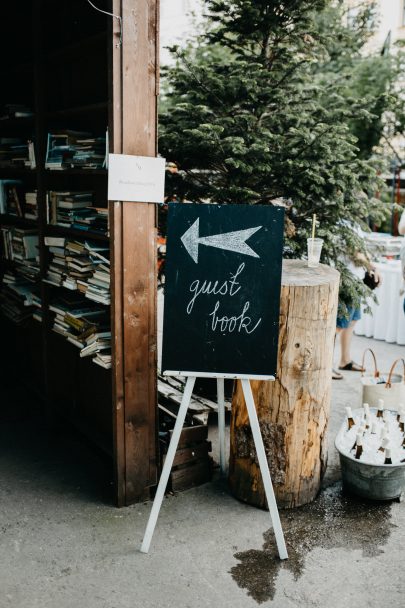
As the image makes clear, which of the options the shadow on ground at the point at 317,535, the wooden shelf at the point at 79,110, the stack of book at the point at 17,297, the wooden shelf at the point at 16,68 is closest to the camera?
the shadow on ground at the point at 317,535

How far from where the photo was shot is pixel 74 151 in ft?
12.5

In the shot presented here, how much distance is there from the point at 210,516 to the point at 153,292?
1.36m

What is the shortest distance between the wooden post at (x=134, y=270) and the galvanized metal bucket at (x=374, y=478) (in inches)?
48.1

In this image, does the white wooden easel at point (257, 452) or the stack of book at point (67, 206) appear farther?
the stack of book at point (67, 206)

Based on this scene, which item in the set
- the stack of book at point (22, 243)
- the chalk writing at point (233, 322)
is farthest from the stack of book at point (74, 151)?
the chalk writing at point (233, 322)

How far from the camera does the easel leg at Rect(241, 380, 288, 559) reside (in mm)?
2854

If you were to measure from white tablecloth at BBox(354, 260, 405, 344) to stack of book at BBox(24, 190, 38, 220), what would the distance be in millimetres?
4276

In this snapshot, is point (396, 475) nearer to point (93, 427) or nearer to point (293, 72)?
point (93, 427)

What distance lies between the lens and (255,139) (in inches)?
170

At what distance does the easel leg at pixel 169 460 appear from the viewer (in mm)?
2863

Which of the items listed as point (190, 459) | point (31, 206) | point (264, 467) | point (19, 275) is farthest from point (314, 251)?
point (19, 275)

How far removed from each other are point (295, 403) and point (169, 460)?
830 millimetres

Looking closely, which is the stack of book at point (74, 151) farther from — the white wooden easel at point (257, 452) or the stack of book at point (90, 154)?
the white wooden easel at point (257, 452)

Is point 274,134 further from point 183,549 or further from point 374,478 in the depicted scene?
point 183,549
